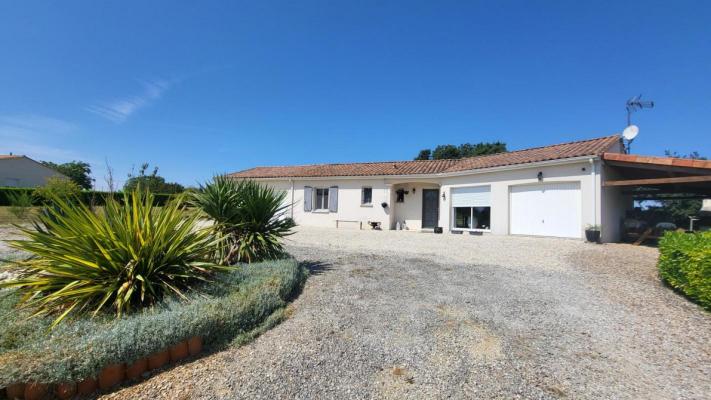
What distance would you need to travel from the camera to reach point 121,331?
105 inches

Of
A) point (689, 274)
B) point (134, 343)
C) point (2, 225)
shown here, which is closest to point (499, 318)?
point (689, 274)

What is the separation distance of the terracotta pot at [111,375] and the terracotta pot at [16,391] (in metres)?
0.46

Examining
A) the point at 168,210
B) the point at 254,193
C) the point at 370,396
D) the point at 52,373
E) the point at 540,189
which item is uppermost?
the point at 540,189

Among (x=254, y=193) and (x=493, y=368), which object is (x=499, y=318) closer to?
(x=493, y=368)

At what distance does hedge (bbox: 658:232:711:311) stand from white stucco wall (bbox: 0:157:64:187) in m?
46.7

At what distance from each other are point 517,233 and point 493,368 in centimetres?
1124

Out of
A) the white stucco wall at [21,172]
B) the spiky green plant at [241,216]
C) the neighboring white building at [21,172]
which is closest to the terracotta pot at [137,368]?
the spiky green plant at [241,216]

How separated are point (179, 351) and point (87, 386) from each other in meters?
0.67

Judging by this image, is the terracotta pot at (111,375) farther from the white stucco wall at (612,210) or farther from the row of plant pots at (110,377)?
the white stucco wall at (612,210)

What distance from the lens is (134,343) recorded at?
262cm

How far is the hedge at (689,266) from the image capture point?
4243 mm

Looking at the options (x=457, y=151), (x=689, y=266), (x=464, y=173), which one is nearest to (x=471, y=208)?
(x=464, y=173)

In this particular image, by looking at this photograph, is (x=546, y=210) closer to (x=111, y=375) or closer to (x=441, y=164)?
(x=441, y=164)

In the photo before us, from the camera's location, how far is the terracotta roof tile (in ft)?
38.0
